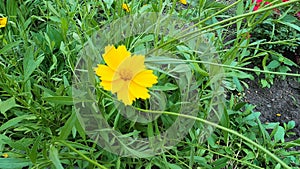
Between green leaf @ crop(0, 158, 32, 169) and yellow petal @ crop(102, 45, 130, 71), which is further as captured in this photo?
green leaf @ crop(0, 158, 32, 169)

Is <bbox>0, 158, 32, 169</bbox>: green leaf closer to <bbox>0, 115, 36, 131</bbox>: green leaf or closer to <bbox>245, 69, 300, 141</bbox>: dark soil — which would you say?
<bbox>0, 115, 36, 131</bbox>: green leaf

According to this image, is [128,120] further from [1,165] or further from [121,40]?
[1,165]

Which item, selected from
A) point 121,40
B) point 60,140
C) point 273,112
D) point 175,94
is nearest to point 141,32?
point 121,40

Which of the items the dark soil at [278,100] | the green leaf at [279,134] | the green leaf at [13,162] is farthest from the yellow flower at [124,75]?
the dark soil at [278,100]

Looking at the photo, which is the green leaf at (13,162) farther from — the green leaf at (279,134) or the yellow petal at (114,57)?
the green leaf at (279,134)


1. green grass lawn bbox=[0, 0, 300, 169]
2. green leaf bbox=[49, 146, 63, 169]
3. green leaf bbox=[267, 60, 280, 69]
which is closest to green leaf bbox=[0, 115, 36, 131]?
green grass lawn bbox=[0, 0, 300, 169]

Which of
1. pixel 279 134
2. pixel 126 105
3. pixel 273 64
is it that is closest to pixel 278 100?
pixel 273 64
